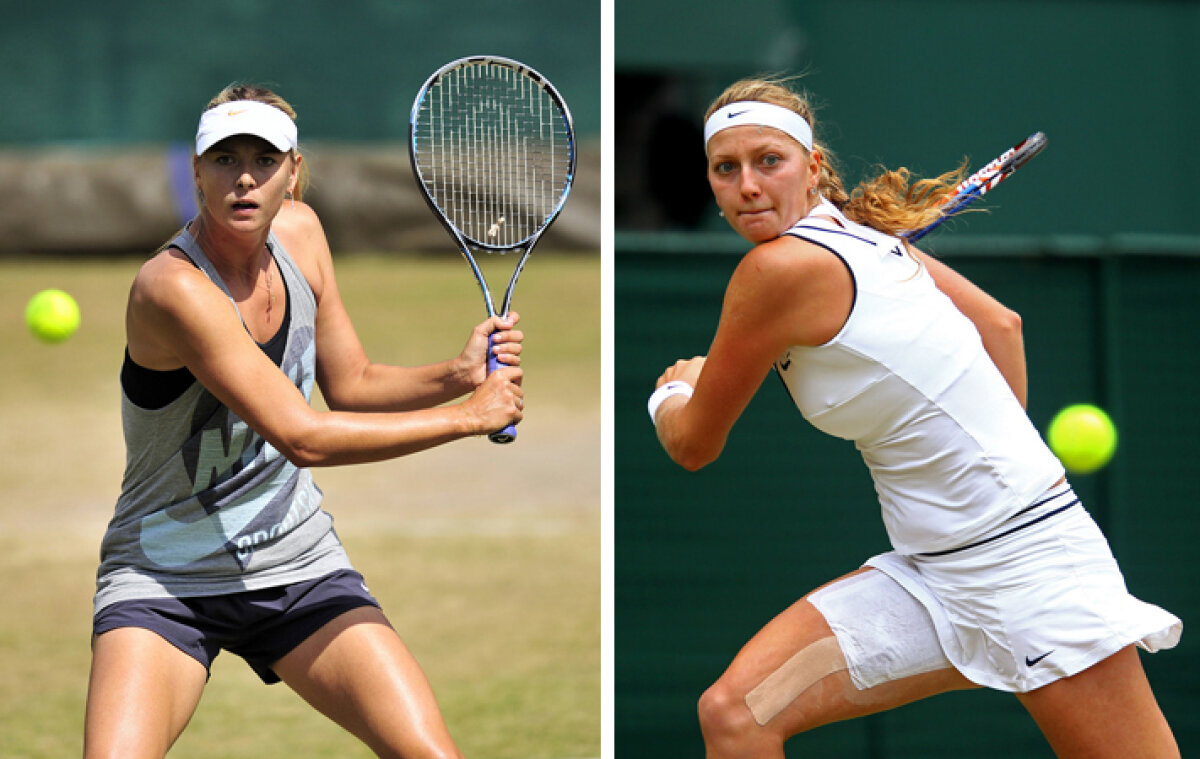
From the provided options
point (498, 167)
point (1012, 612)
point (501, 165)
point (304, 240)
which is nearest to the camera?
point (1012, 612)

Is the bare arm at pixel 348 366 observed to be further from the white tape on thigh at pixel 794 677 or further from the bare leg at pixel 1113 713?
the bare leg at pixel 1113 713

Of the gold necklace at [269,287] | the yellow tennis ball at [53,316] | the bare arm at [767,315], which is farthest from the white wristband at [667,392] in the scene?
the yellow tennis ball at [53,316]

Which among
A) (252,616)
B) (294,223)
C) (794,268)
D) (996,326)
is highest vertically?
(294,223)

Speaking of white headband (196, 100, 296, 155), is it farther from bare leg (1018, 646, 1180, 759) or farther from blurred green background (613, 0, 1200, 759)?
bare leg (1018, 646, 1180, 759)

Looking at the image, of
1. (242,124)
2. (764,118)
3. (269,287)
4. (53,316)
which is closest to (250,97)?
(242,124)

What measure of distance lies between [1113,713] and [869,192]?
1139 mm

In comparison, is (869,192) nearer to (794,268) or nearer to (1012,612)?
(794,268)

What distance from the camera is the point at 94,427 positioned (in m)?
10.0

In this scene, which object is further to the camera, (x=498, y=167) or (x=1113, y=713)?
(x=498, y=167)

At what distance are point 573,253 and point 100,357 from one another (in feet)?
18.6

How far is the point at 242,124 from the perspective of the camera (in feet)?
9.05

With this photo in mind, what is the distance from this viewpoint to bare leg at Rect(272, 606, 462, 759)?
2.79 meters

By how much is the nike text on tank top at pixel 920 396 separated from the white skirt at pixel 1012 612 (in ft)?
0.22

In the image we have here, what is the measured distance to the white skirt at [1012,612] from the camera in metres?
2.62
